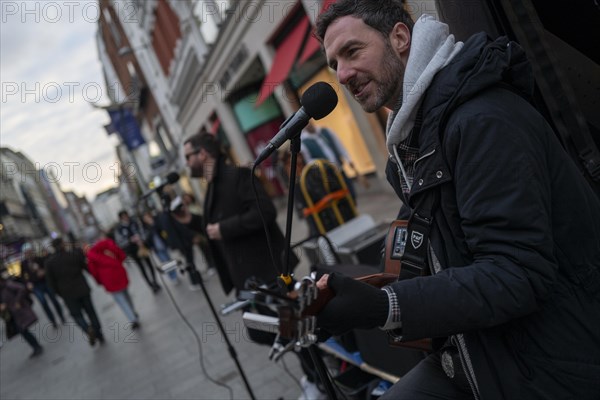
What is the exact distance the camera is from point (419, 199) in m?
1.54

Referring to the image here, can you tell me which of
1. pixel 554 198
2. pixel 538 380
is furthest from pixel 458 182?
pixel 538 380

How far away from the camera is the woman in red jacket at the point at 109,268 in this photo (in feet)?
27.4

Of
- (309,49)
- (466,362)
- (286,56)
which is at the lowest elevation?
(466,362)

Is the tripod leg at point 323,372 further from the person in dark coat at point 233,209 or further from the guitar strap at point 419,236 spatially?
the person in dark coat at point 233,209

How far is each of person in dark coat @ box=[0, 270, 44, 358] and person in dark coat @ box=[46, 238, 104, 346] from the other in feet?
4.22

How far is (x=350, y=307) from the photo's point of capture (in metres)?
1.29

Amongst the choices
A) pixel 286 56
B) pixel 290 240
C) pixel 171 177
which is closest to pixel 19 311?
pixel 171 177

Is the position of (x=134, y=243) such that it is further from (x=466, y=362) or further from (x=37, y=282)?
(x=466, y=362)

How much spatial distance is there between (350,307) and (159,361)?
5.65 m

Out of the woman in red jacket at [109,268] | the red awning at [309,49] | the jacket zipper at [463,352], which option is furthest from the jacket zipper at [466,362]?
the red awning at [309,49]

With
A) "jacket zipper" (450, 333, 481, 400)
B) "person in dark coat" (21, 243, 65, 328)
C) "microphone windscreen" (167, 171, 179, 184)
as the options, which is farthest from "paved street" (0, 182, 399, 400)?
"jacket zipper" (450, 333, 481, 400)

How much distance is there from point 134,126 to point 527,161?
2685cm

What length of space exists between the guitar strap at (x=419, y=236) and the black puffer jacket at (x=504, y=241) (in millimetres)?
27

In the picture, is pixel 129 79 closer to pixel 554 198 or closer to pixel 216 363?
pixel 216 363
